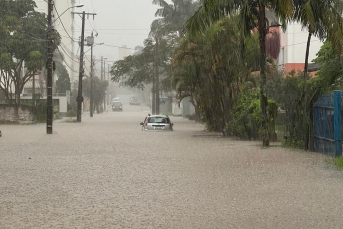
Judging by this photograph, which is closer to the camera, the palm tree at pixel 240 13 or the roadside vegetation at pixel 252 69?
the roadside vegetation at pixel 252 69

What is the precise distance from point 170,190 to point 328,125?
388 inches

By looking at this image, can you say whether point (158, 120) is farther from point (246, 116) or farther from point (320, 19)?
point (320, 19)

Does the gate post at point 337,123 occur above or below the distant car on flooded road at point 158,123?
above

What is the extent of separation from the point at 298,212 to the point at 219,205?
139cm

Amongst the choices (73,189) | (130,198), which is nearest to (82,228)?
(130,198)

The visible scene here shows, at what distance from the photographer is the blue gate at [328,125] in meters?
20.9

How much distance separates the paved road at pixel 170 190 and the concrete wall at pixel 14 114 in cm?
3037

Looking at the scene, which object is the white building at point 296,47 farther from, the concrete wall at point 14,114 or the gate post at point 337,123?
the gate post at point 337,123

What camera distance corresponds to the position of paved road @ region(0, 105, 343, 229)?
1030cm

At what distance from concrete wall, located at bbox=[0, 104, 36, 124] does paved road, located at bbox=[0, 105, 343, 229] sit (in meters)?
30.4

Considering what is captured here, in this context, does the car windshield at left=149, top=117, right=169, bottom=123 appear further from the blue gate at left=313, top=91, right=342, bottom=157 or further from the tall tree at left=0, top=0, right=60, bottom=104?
the blue gate at left=313, top=91, right=342, bottom=157

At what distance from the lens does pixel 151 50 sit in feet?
226

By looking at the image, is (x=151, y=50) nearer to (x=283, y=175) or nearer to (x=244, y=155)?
(x=244, y=155)

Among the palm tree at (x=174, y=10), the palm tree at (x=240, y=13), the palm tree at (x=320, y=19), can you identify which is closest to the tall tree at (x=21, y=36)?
the palm tree at (x=174, y=10)
